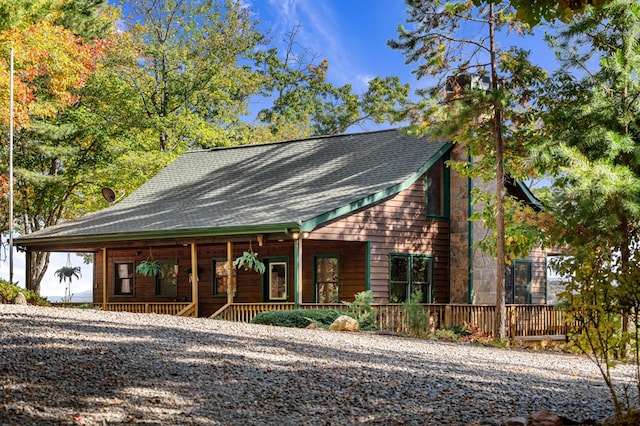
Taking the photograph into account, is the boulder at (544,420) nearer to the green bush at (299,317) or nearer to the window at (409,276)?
the green bush at (299,317)

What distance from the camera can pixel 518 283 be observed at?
87.6 feet

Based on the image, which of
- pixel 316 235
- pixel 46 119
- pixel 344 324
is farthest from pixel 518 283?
pixel 46 119

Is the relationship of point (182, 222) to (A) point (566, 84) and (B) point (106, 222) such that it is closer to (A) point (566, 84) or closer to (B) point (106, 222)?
(B) point (106, 222)

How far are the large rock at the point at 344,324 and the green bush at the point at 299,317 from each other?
441 mm

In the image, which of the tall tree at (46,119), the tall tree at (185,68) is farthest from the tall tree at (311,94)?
the tall tree at (46,119)

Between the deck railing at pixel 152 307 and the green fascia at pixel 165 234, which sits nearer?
the green fascia at pixel 165 234

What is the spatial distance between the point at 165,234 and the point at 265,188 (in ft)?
13.6

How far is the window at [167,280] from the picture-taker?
92.1 ft

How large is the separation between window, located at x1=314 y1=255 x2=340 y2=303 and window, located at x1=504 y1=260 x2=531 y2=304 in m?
5.52

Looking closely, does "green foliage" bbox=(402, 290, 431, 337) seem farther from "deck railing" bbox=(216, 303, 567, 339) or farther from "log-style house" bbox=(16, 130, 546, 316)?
"log-style house" bbox=(16, 130, 546, 316)

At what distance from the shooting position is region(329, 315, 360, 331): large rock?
1866 centimetres

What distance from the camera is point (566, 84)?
19719 millimetres

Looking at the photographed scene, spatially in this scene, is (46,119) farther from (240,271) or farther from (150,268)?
(240,271)

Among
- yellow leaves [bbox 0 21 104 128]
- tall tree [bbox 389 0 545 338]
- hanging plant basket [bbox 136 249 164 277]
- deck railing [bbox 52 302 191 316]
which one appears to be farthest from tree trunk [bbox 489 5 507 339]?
yellow leaves [bbox 0 21 104 128]
